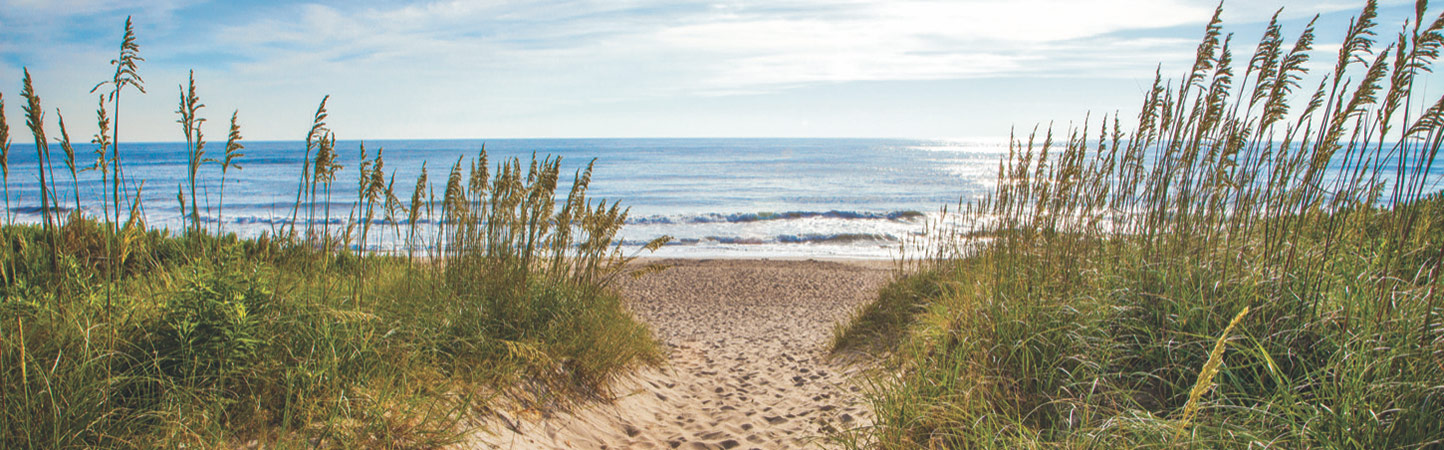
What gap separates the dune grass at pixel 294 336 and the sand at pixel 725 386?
10.1 inches

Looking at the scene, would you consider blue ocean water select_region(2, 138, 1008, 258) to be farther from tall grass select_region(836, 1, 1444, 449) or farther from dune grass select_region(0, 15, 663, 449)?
tall grass select_region(836, 1, 1444, 449)

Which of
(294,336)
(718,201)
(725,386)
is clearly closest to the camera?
(294,336)

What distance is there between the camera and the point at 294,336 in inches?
125

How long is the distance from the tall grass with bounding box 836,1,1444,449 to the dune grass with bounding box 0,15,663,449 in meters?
2.11

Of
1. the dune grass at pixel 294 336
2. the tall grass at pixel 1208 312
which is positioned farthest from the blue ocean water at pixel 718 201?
the tall grass at pixel 1208 312

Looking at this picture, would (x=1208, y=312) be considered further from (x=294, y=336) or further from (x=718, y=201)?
(x=718, y=201)

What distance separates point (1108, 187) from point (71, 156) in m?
4.97

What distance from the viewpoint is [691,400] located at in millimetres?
5230

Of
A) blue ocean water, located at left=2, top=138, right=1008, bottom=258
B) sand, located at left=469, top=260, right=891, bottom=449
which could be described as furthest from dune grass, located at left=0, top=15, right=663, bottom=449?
blue ocean water, located at left=2, top=138, right=1008, bottom=258

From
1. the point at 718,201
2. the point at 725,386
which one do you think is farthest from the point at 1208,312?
the point at 718,201

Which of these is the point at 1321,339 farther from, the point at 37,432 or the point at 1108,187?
the point at 37,432

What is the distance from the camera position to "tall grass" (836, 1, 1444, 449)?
2590 mm

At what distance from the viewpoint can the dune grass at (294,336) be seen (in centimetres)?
255

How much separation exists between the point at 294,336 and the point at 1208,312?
13.3 feet
